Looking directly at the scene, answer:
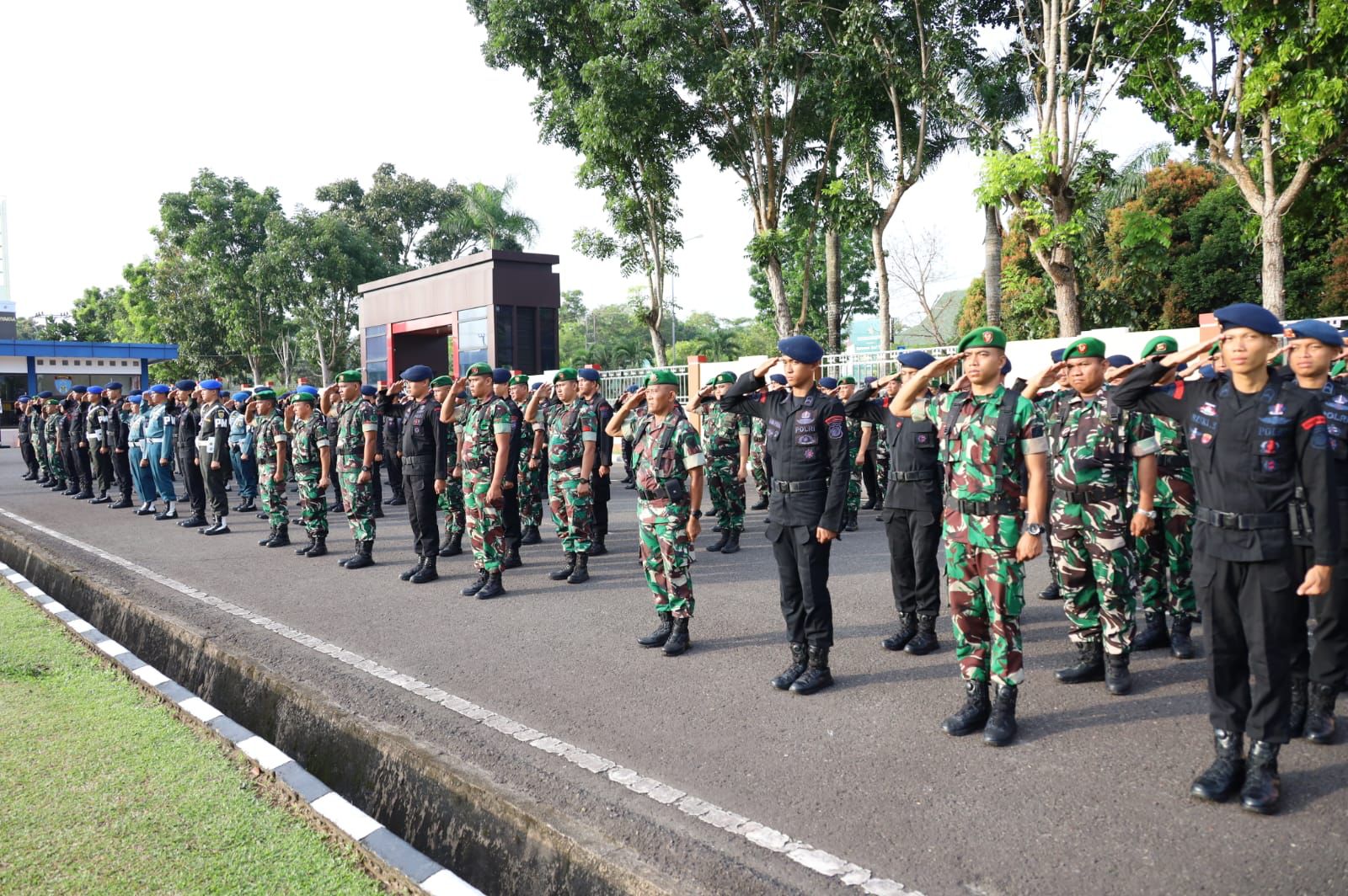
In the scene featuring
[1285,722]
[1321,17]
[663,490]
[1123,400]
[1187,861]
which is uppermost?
[1321,17]

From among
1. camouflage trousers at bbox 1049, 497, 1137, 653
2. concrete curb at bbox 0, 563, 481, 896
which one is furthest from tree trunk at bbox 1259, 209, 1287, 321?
concrete curb at bbox 0, 563, 481, 896

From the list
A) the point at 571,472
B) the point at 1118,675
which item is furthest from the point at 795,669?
the point at 571,472

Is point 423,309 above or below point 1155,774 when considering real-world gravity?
above

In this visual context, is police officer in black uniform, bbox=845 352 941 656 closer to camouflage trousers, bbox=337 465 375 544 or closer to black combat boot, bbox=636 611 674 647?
black combat boot, bbox=636 611 674 647

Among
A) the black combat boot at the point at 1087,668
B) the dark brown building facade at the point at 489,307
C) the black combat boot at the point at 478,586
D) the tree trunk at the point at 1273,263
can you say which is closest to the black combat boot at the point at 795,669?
the black combat boot at the point at 1087,668

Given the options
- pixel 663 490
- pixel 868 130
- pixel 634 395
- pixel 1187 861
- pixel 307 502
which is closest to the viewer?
pixel 1187 861

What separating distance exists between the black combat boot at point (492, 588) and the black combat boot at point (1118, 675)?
4470 mm

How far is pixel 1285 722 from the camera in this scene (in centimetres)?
331

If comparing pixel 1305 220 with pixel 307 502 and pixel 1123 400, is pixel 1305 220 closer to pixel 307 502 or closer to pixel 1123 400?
pixel 1123 400

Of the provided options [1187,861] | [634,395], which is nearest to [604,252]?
[634,395]

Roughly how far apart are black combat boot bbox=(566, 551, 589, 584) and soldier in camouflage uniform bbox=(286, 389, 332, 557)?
3002 millimetres

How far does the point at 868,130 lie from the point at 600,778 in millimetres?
15612

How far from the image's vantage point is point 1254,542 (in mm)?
3328

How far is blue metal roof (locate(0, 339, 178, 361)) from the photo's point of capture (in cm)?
4575
